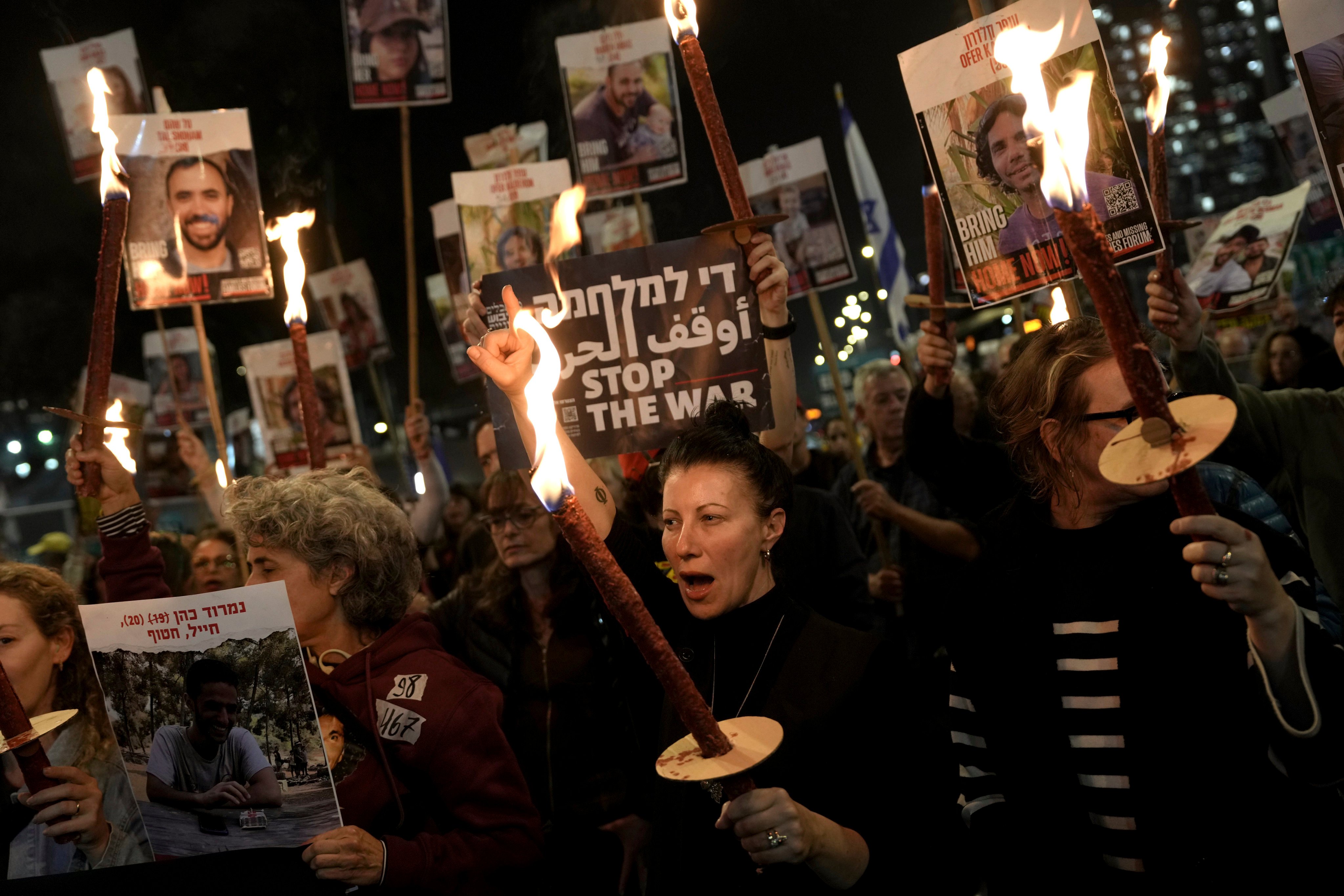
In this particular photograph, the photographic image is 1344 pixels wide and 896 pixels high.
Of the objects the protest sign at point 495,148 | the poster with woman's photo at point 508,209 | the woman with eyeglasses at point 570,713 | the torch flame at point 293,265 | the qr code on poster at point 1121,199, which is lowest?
the woman with eyeglasses at point 570,713

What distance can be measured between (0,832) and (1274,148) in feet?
145

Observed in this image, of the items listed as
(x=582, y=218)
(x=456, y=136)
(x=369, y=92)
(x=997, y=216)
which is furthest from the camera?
(x=456, y=136)

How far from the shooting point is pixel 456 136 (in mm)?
14438

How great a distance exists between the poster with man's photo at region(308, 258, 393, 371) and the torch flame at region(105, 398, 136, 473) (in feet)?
21.3

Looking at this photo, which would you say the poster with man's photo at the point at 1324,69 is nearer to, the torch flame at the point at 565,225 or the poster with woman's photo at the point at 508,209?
the torch flame at the point at 565,225

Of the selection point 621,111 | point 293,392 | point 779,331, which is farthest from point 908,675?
point 293,392

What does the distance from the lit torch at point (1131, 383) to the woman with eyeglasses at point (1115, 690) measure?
0.51 meters

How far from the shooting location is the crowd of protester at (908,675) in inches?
72.9

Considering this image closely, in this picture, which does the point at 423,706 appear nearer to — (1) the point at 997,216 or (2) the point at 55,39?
(1) the point at 997,216

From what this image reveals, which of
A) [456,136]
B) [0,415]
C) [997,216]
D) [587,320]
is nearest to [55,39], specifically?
[456,136]

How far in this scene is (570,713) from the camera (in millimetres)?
3367

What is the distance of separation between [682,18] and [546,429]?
5.37ft

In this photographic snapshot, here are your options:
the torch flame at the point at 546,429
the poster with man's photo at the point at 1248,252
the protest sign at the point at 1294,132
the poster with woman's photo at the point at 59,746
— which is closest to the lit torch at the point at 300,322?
the poster with woman's photo at the point at 59,746

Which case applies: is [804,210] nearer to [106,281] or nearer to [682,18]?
[682,18]
